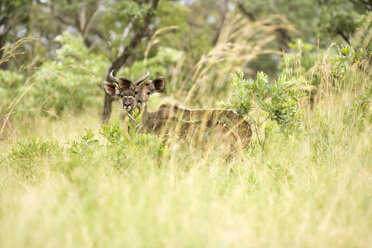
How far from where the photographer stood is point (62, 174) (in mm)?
4055

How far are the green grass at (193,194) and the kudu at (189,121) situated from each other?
0.23 meters

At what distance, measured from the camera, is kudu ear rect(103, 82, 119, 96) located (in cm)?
521

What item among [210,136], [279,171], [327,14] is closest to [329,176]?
[279,171]

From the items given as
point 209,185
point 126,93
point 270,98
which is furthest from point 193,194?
point 126,93

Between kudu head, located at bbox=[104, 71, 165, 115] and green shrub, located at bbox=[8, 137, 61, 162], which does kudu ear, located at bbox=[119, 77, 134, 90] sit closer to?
kudu head, located at bbox=[104, 71, 165, 115]

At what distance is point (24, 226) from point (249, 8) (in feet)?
64.2

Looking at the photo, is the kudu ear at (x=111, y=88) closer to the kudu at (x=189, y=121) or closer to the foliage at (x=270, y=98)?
the kudu at (x=189, y=121)

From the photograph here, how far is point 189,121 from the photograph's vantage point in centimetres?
478

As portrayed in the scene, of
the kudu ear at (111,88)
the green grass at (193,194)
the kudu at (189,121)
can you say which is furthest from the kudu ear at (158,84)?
the green grass at (193,194)

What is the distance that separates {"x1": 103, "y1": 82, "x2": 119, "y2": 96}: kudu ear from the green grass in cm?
80

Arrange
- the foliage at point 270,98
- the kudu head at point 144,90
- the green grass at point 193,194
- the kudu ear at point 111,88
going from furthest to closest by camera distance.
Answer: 1. the kudu ear at point 111,88
2. the kudu head at point 144,90
3. the foliage at point 270,98
4. the green grass at point 193,194

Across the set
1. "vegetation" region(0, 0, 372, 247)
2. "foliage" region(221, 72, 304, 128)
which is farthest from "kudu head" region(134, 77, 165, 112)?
"foliage" region(221, 72, 304, 128)

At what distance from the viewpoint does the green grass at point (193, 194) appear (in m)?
2.84

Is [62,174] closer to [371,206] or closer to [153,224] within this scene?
[153,224]
